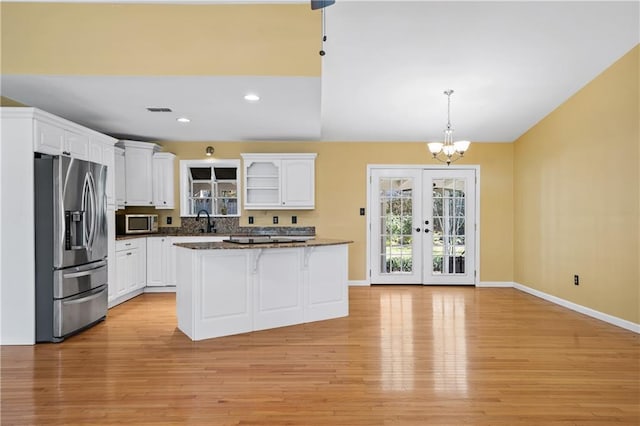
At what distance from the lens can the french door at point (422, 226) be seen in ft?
20.9

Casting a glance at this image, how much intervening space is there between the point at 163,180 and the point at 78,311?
268 cm

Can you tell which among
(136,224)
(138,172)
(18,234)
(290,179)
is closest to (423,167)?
(290,179)

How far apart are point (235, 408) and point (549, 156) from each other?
206 inches

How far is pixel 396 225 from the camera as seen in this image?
6.41 m

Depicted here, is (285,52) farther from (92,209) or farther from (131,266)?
(131,266)

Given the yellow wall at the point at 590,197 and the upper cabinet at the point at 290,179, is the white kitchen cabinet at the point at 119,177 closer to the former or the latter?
the upper cabinet at the point at 290,179

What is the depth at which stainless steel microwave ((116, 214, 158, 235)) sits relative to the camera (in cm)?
555

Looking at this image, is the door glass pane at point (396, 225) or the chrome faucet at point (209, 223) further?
the door glass pane at point (396, 225)

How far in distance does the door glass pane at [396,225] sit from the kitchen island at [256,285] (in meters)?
2.21

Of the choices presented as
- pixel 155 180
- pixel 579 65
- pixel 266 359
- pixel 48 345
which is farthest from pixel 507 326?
pixel 155 180

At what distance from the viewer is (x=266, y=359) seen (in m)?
3.05

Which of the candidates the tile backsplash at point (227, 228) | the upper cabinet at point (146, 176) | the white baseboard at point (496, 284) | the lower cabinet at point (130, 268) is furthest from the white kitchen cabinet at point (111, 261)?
the white baseboard at point (496, 284)

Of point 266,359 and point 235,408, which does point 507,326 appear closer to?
point 266,359

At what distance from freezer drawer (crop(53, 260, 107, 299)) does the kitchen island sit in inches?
36.2
